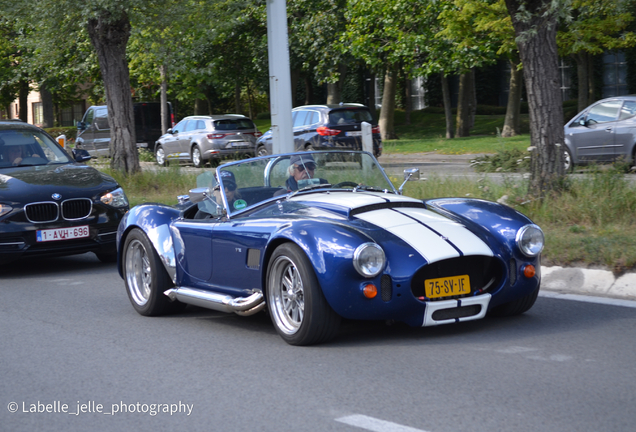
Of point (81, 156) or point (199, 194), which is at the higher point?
point (81, 156)

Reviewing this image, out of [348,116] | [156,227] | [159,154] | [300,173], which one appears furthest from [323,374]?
[159,154]

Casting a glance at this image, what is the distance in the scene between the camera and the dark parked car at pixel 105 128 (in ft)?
97.8

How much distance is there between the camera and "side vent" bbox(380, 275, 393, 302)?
500 centimetres

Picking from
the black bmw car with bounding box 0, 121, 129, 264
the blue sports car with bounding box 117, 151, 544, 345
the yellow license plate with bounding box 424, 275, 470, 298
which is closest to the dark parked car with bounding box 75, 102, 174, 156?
the black bmw car with bounding box 0, 121, 129, 264

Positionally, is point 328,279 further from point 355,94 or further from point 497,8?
point 355,94

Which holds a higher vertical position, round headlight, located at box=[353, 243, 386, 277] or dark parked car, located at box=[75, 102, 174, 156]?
dark parked car, located at box=[75, 102, 174, 156]

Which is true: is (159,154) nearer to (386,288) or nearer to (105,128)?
→ (105,128)

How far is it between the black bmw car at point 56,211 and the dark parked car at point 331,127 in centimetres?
1197

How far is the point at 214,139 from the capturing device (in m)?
24.9

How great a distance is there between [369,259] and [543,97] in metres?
5.36

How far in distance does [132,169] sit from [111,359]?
Answer: 455 inches

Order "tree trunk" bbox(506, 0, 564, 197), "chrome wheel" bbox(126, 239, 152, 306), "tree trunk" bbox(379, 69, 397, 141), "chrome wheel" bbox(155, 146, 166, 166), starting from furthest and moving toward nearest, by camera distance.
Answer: "tree trunk" bbox(379, 69, 397, 141)
"chrome wheel" bbox(155, 146, 166, 166)
"tree trunk" bbox(506, 0, 564, 197)
"chrome wheel" bbox(126, 239, 152, 306)

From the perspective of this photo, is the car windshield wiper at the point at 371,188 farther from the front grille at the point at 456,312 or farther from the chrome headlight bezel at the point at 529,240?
the front grille at the point at 456,312

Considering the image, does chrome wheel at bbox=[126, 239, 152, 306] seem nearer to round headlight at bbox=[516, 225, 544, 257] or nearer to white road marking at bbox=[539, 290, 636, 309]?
round headlight at bbox=[516, 225, 544, 257]
